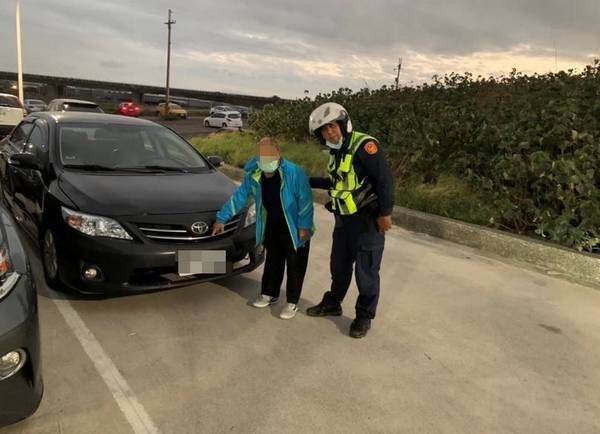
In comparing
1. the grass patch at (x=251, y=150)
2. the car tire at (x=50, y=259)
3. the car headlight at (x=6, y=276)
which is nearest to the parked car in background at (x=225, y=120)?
the grass patch at (x=251, y=150)

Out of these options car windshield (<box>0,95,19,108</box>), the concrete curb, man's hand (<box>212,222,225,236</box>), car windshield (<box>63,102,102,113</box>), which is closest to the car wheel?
man's hand (<box>212,222,225,236</box>)

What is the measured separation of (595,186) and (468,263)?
165 centimetres

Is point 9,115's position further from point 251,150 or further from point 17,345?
point 17,345

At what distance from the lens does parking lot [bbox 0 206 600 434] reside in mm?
2719

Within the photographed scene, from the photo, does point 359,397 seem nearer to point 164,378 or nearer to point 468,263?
point 164,378

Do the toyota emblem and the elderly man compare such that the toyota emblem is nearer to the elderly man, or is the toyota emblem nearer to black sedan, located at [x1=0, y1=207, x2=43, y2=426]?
the elderly man

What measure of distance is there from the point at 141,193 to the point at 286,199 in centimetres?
113

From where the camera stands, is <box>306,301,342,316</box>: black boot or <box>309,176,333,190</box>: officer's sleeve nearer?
<box>309,176,333,190</box>: officer's sleeve

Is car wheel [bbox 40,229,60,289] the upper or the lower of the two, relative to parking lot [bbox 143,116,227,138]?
upper

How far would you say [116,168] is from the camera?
4539 mm

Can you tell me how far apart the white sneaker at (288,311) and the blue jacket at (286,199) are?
0.48 metres

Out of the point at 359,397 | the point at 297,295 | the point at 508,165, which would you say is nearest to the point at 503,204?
the point at 508,165

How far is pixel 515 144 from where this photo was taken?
21.5ft

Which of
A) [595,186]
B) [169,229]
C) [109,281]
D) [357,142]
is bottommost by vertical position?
[109,281]
